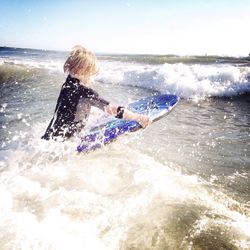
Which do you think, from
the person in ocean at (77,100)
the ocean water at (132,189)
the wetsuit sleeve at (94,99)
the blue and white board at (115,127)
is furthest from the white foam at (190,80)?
the wetsuit sleeve at (94,99)

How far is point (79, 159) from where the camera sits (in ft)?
19.4

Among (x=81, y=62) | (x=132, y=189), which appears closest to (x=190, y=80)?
(x=132, y=189)

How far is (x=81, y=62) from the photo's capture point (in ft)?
14.6

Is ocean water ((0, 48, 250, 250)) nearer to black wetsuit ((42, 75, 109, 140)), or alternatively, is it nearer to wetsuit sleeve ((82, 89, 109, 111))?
black wetsuit ((42, 75, 109, 140))

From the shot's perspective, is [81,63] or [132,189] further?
[132,189]

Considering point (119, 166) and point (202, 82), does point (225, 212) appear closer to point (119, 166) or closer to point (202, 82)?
point (119, 166)

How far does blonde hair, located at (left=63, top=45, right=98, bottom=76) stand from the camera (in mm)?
4441

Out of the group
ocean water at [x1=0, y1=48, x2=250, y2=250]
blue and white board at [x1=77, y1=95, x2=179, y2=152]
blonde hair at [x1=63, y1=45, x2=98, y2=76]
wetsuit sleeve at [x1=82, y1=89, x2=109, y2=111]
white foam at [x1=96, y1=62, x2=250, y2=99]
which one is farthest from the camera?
white foam at [x1=96, y1=62, x2=250, y2=99]

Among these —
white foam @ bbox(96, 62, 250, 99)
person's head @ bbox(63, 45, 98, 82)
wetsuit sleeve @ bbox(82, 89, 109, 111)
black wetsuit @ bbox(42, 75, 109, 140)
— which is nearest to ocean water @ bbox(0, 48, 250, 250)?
black wetsuit @ bbox(42, 75, 109, 140)

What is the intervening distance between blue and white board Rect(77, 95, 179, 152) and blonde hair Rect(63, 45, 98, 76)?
4.98 ft

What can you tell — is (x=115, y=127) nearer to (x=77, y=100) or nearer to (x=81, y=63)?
(x=77, y=100)

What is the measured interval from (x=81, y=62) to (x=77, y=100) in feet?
1.87

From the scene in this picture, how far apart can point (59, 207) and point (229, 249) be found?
7.18 ft

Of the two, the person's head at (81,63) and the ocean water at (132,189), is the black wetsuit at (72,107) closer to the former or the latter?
the person's head at (81,63)
